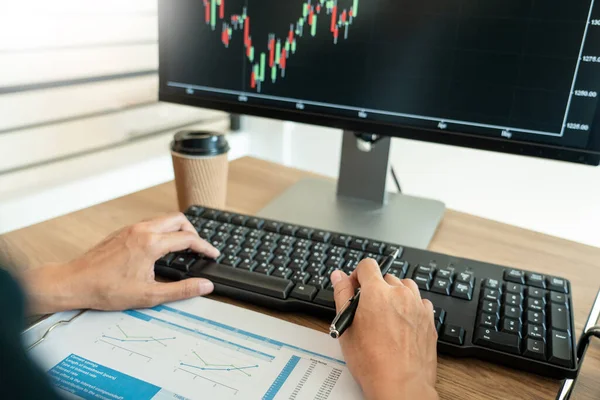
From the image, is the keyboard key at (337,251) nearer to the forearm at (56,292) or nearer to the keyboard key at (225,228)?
the keyboard key at (225,228)

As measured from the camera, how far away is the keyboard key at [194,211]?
786 millimetres

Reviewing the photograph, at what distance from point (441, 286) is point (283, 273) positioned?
0.60ft

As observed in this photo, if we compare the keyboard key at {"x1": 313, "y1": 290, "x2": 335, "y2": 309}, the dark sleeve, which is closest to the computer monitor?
the keyboard key at {"x1": 313, "y1": 290, "x2": 335, "y2": 309}

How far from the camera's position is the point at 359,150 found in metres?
0.88

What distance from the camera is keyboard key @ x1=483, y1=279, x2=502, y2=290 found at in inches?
24.3

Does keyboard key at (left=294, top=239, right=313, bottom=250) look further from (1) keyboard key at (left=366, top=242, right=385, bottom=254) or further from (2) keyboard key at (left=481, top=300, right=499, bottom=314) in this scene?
(2) keyboard key at (left=481, top=300, right=499, bottom=314)

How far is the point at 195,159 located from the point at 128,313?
29cm

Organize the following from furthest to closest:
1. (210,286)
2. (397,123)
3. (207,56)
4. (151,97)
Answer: (151,97), (207,56), (397,123), (210,286)

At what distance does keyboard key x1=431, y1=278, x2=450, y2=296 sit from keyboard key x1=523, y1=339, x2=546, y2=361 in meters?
0.10

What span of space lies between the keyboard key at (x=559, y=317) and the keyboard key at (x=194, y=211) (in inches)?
18.7

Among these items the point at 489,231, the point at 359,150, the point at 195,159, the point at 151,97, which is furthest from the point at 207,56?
the point at 489,231

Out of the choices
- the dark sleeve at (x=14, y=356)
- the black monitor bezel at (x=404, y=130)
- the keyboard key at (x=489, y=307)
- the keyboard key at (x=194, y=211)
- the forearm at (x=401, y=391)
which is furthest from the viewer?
the keyboard key at (x=194, y=211)

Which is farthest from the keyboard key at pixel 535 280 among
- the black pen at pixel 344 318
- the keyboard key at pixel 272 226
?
the keyboard key at pixel 272 226

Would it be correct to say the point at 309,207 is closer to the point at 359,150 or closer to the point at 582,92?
the point at 359,150
